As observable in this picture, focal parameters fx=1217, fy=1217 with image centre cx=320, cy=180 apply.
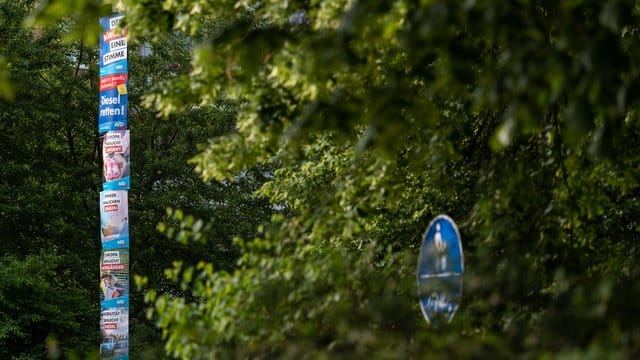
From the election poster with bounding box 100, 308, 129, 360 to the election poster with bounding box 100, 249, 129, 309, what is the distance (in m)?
0.10

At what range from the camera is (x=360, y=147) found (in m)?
6.18

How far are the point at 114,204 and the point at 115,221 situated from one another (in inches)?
8.8

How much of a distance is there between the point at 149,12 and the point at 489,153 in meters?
4.26

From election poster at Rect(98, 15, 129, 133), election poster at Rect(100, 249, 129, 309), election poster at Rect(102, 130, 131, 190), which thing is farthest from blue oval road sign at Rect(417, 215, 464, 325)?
election poster at Rect(98, 15, 129, 133)

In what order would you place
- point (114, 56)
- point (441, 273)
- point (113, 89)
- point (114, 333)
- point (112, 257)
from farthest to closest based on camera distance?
point (113, 89)
point (114, 56)
point (112, 257)
point (114, 333)
point (441, 273)

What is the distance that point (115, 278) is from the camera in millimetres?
15680

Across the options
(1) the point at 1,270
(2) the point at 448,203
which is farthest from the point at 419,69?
(1) the point at 1,270

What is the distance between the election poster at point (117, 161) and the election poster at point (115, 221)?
0.12 m

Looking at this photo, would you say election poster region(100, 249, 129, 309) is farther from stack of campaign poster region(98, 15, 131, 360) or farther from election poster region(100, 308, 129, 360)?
election poster region(100, 308, 129, 360)

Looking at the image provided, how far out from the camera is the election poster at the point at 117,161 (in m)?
15.9

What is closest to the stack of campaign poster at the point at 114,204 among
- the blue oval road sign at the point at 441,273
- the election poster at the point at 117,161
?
the election poster at the point at 117,161

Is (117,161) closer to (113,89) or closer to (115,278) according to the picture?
(113,89)

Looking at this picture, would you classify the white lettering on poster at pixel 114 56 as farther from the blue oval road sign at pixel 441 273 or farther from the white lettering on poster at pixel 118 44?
the blue oval road sign at pixel 441 273

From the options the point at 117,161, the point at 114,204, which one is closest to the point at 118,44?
the point at 117,161
